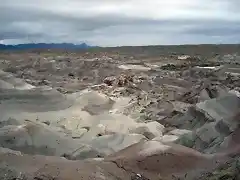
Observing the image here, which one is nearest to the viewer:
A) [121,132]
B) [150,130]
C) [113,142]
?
[113,142]

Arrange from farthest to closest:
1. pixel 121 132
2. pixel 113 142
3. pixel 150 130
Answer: pixel 150 130
pixel 121 132
pixel 113 142

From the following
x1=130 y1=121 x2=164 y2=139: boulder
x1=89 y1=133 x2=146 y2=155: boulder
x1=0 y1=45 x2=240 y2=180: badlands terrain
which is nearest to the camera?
x1=0 y1=45 x2=240 y2=180: badlands terrain

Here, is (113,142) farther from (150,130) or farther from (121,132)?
(150,130)

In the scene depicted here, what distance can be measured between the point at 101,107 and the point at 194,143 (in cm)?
651

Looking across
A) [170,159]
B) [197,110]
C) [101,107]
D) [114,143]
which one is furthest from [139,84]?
[170,159]

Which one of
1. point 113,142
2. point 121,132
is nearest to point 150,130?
point 121,132

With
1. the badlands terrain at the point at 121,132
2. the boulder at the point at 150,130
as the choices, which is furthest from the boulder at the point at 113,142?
the boulder at the point at 150,130

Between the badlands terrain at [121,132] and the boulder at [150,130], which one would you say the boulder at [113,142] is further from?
the boulder at [150,130]

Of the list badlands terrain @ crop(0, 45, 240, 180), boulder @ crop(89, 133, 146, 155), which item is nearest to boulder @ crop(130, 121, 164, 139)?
badlands terrain @ crop(0, 45, 240, 180)

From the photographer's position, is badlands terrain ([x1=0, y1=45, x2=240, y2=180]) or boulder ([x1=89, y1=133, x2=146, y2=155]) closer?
badlands terrain ([x1=0, y1=45, x2=240, y2=180])

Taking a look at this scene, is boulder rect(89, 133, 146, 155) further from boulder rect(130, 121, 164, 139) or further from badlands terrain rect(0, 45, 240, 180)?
boulder rect(130, 121, 164, 139)

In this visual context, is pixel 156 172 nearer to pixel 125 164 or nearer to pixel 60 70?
pixel 125 164

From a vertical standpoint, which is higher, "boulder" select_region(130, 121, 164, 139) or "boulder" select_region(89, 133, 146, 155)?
"boulder" select_region(89, 133, 146, 155)

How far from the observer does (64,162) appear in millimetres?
7734
